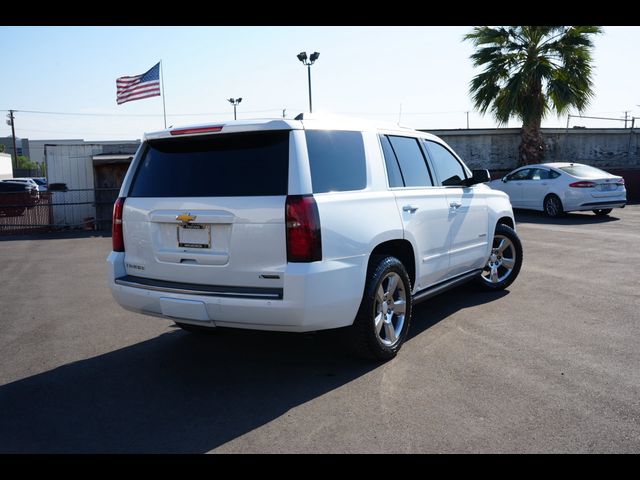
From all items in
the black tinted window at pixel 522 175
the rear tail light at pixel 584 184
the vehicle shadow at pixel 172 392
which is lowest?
the vehicle shadow at pixel 172 392

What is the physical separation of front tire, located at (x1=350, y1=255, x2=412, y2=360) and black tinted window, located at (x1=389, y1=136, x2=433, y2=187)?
0.94m

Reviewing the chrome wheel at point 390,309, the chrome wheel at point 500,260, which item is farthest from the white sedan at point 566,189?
the chrome wheel at point 390,309

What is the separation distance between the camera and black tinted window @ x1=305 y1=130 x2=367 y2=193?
427 centimetres

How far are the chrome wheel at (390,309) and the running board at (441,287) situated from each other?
32 centimetres

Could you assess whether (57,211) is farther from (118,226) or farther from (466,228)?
(466,228)

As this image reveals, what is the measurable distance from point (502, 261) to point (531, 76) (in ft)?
50.6

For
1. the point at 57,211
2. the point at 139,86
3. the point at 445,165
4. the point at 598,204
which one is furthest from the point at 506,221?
the point at 139,86

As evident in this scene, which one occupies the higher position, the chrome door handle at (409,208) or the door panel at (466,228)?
the chrome door handle at (409,208)

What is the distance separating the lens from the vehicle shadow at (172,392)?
3545mm

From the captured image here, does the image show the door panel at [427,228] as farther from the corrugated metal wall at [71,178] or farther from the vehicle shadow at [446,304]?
the corrugated metal wall at [71,178]

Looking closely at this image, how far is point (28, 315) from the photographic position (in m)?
6.68

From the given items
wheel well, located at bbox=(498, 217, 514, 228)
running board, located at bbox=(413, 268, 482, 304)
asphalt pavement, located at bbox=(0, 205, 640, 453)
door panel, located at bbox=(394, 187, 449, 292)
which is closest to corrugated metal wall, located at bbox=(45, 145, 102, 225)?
asphalt pavement, located at bbox=(0, 205, 640, 453)

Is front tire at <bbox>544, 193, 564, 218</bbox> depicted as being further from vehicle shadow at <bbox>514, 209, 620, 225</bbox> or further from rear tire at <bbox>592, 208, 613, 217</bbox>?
rear tire at <bbox>592, 208, 613, 217</bbox>
